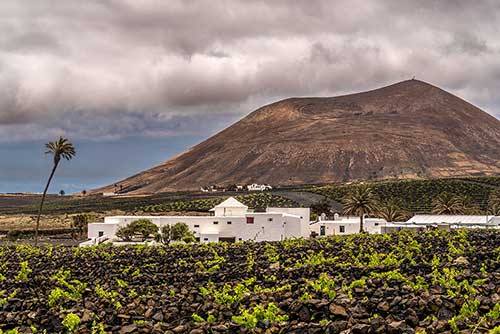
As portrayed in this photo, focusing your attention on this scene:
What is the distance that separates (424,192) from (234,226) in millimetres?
76684

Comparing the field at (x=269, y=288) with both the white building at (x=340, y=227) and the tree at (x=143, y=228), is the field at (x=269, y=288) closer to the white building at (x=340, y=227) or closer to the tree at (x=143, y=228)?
the tree at (x=143, y=228)

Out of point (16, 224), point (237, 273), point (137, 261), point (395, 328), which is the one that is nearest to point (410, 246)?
point (237, 273)

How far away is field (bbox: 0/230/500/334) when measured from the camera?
14594 millimetres

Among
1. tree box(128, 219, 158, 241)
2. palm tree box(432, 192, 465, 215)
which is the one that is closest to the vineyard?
palm tree box(432, 192, 465, 215)

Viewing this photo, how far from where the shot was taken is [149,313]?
17.2m

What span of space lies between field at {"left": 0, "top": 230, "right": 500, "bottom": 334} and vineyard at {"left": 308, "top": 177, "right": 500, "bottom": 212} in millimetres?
92131

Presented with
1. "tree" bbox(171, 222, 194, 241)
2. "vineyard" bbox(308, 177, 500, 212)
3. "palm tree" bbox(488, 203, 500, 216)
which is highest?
"vineyard" bbox(308, 177, 500, 212)

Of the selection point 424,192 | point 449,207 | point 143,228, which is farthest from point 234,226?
point 424,192

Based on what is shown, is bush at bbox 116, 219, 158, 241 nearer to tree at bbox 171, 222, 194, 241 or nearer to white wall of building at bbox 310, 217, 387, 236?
tree at bbox 171, 222, 194, 241

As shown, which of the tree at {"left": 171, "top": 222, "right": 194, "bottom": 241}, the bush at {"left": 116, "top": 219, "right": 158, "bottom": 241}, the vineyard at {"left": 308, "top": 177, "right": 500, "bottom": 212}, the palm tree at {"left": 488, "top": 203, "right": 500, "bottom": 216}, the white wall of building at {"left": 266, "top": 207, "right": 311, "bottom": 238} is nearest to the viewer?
the tree at {"left": 171, "top": 222, "right": 194, "bottom": 241}

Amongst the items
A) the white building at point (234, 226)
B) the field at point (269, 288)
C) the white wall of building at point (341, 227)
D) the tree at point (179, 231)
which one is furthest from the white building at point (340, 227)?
the field at point (269, 288)

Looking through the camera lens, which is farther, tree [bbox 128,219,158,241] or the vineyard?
the vineyard

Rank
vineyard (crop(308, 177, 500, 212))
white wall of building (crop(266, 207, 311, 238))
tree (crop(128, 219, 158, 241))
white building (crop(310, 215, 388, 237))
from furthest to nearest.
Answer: vineyard (crop(308, 177, 500, 212)) < white building (crop(310, 215, 388, 237)) < white wall of building (crop(266, 207, 311, 238)) < tree (crop(128, 219, 158, 241))

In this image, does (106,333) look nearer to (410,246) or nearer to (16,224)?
(410,246)
